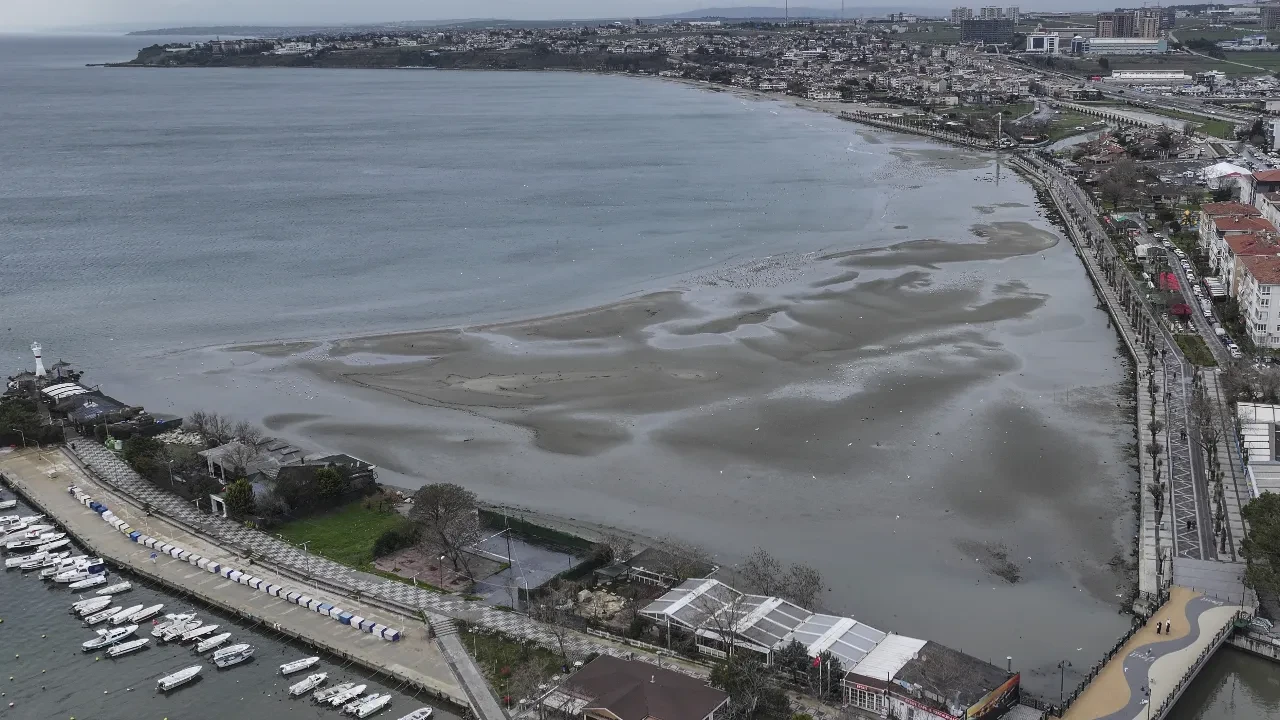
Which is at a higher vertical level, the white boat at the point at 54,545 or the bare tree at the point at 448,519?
the bare tree at the point at 448,519

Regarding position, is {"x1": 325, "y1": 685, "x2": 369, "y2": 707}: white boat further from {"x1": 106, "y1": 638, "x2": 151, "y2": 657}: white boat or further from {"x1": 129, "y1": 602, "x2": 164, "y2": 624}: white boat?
{"x1": 129, "y1": 602, "x2": 164, "y2": 624}: white boat

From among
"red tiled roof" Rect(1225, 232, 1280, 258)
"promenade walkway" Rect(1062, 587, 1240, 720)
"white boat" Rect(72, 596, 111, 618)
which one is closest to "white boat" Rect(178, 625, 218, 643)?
"white boat" Rect(72, 596, 111, 618)

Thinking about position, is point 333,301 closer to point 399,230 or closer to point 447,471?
point 399,230

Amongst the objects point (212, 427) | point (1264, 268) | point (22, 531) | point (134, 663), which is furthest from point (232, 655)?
point (1264, 268)

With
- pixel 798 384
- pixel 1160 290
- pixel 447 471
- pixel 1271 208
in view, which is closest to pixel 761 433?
pixel 798 384

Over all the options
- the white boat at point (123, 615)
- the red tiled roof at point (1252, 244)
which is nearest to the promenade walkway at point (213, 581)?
the white boat at point (123, 615)

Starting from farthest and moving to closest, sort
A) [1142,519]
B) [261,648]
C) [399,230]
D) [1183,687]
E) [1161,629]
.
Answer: [399,230] < [1142,519] < [261,648] < [1161,629] < [1183,687]

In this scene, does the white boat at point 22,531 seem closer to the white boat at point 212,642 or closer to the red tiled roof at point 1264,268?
the white boat at point 212,642
